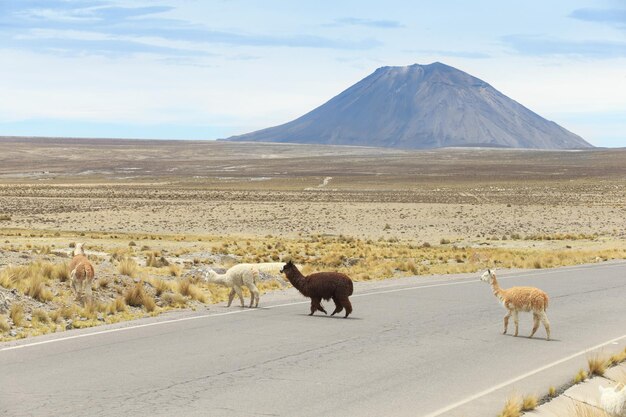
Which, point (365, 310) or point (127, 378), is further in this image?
point (365, 310)

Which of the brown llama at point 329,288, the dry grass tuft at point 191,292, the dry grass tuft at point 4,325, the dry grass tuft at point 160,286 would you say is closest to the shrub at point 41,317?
the dry grass tuft at point 4,325

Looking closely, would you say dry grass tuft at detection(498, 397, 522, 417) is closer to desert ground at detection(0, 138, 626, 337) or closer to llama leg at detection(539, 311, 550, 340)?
llama leg at detection(539, 311, 550, 340)

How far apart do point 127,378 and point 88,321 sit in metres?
5.35

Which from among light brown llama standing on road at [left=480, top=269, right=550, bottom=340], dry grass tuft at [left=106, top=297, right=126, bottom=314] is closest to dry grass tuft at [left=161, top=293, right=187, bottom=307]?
dry grass tuft at [left=106, top=297, right=126, bottom=314]

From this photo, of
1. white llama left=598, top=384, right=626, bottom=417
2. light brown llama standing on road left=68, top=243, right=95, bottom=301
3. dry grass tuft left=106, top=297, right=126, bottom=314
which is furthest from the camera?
light brown llama standing on road left=68, top=243, right=95, bottom=301

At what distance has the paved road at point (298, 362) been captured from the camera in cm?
976

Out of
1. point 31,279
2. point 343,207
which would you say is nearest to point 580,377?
point 31,279

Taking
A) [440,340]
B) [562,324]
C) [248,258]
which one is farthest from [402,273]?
[440,340]

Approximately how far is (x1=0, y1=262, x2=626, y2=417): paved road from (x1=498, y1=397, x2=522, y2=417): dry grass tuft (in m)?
0.27

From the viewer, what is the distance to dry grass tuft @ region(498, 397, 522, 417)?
9.31m

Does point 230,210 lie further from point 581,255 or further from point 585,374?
point 585,374

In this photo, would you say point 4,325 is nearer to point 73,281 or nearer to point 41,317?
point 41,317

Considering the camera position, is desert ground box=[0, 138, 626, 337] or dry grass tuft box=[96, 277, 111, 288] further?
desert ground box=[0, 138, 626, 337]

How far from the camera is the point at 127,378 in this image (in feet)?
35.9
